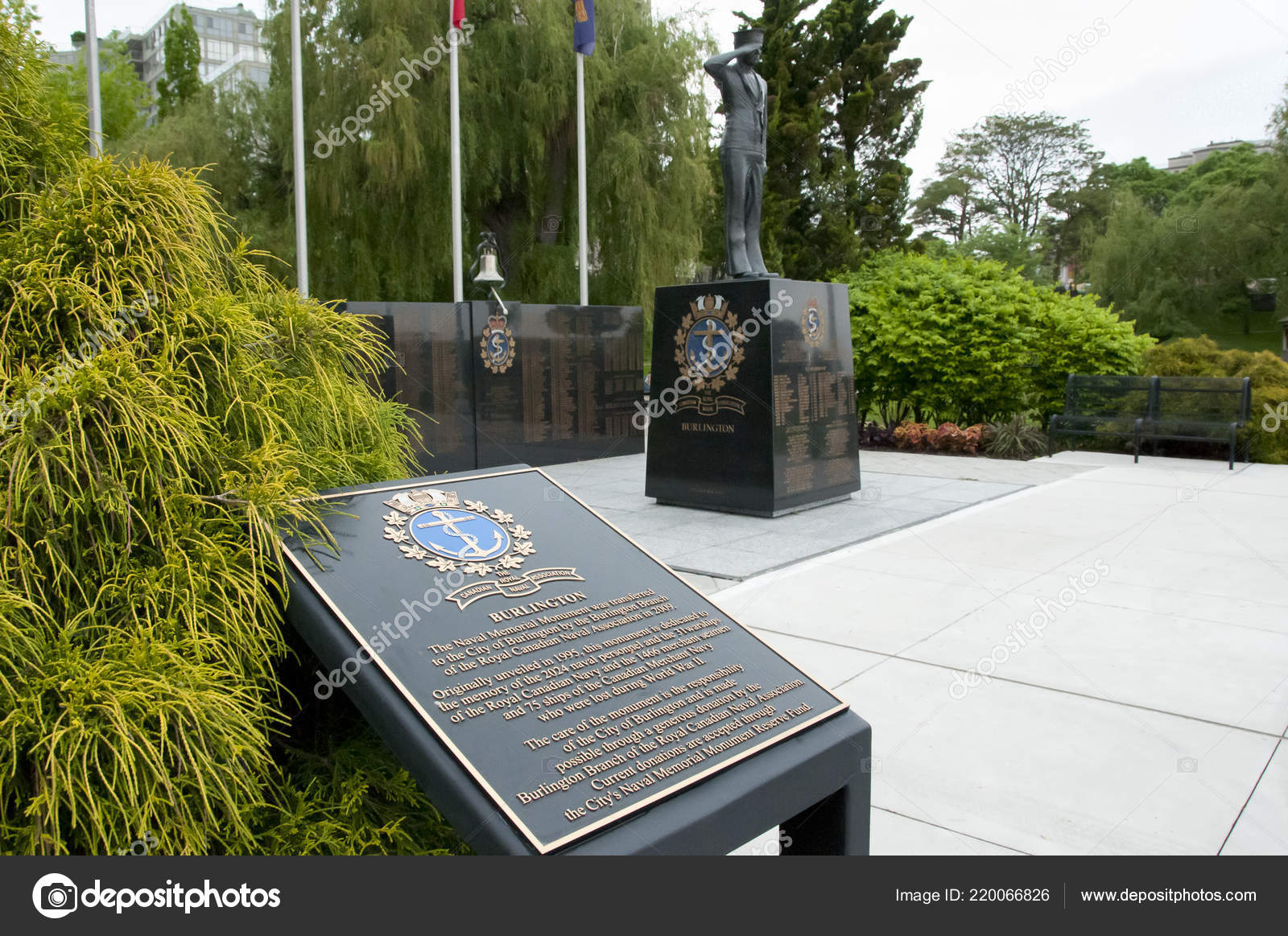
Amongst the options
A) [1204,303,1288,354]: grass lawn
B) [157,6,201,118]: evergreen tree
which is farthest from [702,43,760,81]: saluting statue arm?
[1204,303,1288,354]: grass lawn

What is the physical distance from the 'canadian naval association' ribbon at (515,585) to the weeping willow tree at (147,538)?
1.32ft

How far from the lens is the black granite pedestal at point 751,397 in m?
8.40

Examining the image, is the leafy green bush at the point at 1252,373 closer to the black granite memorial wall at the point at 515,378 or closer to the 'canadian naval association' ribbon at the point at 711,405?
the black granite memorial wall at the point at 515,378

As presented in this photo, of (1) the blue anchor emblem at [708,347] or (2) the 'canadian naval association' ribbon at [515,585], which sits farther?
(1) the blue anchor emblem at [708,347]

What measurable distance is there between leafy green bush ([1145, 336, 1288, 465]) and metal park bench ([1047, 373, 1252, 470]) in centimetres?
33

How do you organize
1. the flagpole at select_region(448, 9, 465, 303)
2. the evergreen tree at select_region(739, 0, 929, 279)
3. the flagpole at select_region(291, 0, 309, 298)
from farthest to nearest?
1. the evergreen tree at select_region(739, 0, 929, 279)
2. the flagpole at select_region(448, 9, 465, 303)
3. the flagpole at select_region(291, 0, 309, 298)

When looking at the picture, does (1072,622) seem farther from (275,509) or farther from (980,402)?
(980,402)

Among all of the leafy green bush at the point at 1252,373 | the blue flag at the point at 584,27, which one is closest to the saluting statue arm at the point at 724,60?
the blue flag at the point at 584,27

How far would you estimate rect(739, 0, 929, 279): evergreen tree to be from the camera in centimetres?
2245

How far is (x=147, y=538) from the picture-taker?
212cm

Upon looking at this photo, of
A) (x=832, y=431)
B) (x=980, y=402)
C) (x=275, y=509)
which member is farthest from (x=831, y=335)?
(x=275, y=509)

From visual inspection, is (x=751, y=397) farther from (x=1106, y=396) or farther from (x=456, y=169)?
(x=1106, y=396)

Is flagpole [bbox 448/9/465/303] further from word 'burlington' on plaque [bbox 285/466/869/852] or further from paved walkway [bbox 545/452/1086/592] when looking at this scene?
word 'burlington' on plaque [bbox 285/466/869/852]

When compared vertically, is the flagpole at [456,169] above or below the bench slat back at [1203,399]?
above
